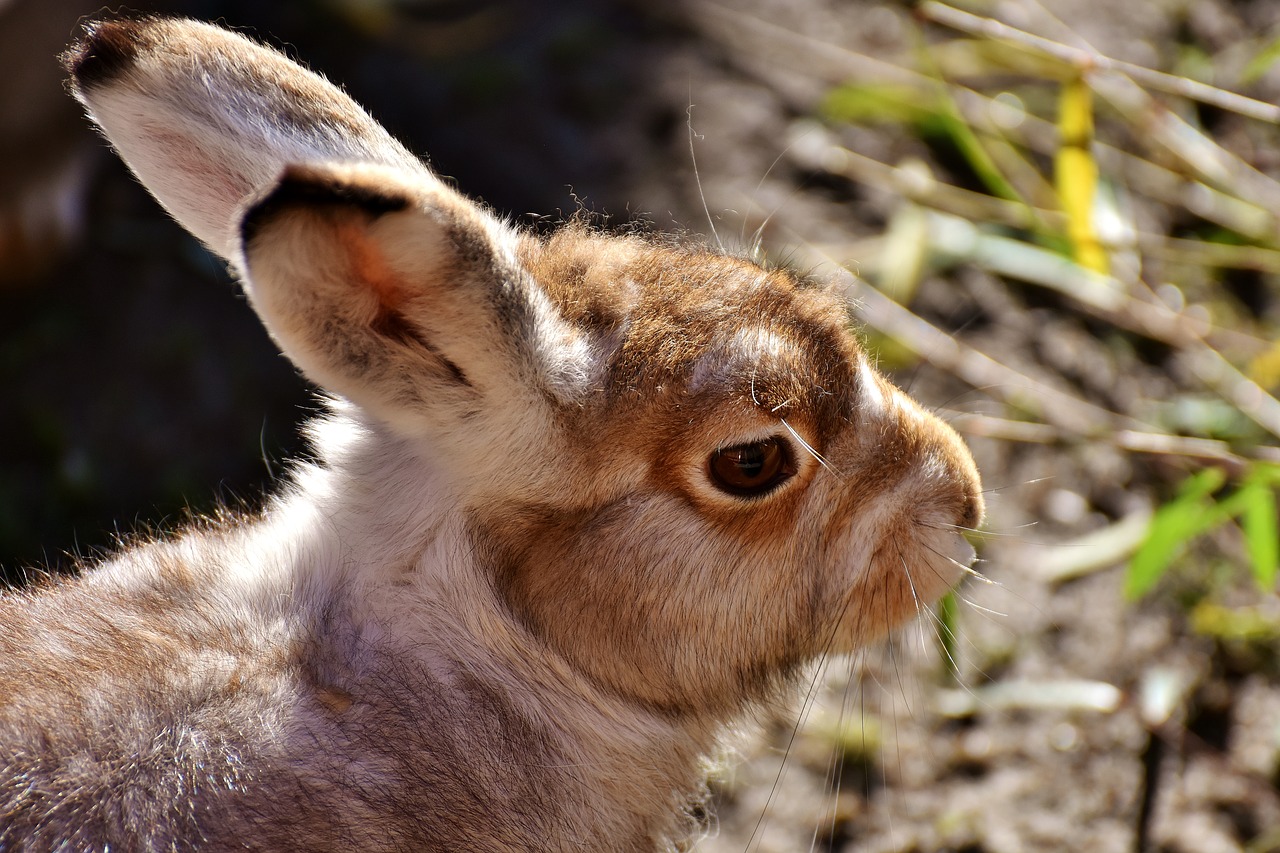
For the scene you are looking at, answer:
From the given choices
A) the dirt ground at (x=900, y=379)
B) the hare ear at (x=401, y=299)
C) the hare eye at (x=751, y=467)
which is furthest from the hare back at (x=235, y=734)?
the dirt ground at (x=900, y=379)

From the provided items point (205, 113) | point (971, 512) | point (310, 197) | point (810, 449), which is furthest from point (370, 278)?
point (971, 512)

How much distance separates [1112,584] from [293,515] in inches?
118

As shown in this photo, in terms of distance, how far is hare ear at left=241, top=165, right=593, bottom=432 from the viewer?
188cm

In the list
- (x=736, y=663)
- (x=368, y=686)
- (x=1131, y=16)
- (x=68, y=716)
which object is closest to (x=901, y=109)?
(x=1131, y=16)

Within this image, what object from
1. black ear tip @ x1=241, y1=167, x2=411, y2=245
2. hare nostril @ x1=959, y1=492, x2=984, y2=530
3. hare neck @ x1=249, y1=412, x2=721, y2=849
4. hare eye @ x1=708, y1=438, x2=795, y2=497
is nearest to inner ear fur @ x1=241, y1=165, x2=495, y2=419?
black ear tip @ x1=241, y1=167, x2=411, y2=245

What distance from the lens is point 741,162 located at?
18.7ft

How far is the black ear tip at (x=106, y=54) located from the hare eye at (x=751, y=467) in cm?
142

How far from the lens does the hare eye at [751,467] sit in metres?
2.54

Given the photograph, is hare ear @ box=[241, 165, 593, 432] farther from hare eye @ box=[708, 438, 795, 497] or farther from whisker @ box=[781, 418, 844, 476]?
whisker @ box=[781, 418, 844, 476]

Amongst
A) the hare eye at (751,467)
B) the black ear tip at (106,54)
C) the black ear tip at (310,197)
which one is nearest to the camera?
the black ear tip at (310,197)

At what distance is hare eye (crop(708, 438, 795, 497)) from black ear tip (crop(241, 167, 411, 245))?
963 millimetres

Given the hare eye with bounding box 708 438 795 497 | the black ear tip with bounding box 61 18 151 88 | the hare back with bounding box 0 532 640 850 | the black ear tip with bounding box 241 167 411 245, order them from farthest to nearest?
1. the hare eye with bounding box 708 438 795 497
2. the black ear tip with bounding box 61 18 151 88
3. the hare back with bounding box 0 532 640 850
4. the black ear tip with bounding box 241 167 411 245

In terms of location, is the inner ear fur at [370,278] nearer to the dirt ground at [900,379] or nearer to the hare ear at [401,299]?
the hare ear at [401,299]

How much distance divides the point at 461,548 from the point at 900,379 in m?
2.84
